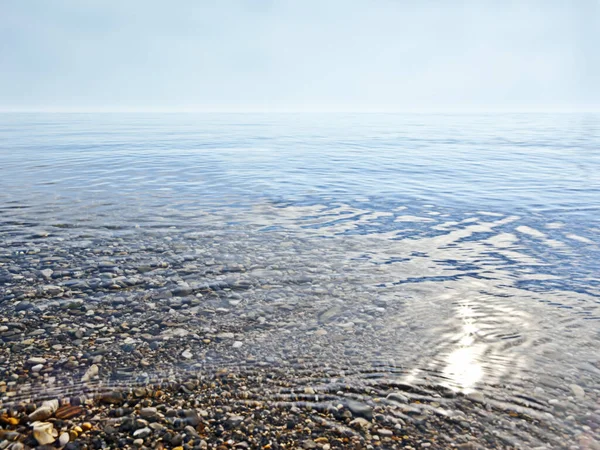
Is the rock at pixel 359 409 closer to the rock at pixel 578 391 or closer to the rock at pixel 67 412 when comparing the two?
the rock at pixel 578 391

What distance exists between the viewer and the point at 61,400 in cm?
486

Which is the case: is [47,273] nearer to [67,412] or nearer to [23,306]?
[23,306]

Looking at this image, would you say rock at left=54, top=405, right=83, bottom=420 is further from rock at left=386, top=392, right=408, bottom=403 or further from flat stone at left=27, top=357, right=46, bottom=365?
rock at left=386, top=392, right=408, bottom=403

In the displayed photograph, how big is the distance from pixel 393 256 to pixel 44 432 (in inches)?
294

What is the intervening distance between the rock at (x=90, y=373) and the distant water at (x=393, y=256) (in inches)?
56.9

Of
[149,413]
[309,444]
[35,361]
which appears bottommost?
[309,444]

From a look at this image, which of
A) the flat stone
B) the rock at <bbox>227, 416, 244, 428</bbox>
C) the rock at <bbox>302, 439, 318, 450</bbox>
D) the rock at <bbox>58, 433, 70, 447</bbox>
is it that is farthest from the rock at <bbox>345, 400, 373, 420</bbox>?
the flat stone

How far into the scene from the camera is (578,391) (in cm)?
515

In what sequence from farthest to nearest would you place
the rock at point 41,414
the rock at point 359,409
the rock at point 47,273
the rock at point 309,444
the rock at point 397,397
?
the rock at point 47,273 < the rock at point 397,397 < the rock at point 359,409 < the rock at point 41,414 < the rock at point 309,444

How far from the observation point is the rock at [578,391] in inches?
199

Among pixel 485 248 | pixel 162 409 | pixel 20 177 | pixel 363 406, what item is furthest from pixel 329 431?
pixel 20 177

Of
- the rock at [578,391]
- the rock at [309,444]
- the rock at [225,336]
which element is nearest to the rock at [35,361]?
the rock at [225,336]

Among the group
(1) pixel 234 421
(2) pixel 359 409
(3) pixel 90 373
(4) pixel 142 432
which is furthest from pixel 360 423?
(3) pixel 90 373

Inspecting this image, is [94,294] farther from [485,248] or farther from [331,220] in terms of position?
[485,248]
